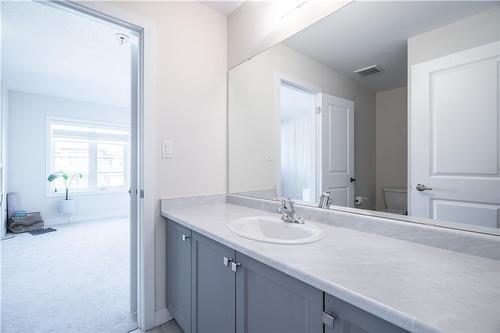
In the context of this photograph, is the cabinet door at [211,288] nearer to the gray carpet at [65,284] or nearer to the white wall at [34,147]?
the gray carpet at [65,284]

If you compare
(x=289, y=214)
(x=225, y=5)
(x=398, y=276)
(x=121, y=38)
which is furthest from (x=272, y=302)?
(x=121, y=38)

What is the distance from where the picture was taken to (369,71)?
118cm

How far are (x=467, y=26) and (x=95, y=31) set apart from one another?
2.70m

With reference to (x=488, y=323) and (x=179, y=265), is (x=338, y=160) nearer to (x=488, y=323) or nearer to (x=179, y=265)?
(x=488, y=323)

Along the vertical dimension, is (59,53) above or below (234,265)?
above

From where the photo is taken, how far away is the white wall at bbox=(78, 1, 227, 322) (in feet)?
5.09

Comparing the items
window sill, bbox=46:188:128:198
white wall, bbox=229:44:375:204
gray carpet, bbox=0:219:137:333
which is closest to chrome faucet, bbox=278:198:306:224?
white wall, bbox=229:44:375:204

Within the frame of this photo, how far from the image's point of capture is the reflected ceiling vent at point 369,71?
1.14 metres

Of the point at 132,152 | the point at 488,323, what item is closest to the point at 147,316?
the point at 132,152

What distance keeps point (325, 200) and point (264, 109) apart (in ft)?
2.89

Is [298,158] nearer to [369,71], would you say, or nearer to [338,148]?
[338,148]

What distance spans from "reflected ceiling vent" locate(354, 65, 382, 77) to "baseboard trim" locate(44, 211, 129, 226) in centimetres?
538

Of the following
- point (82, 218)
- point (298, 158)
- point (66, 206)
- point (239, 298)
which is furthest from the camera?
point (82, 218)

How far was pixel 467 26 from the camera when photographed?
0.85 metres
